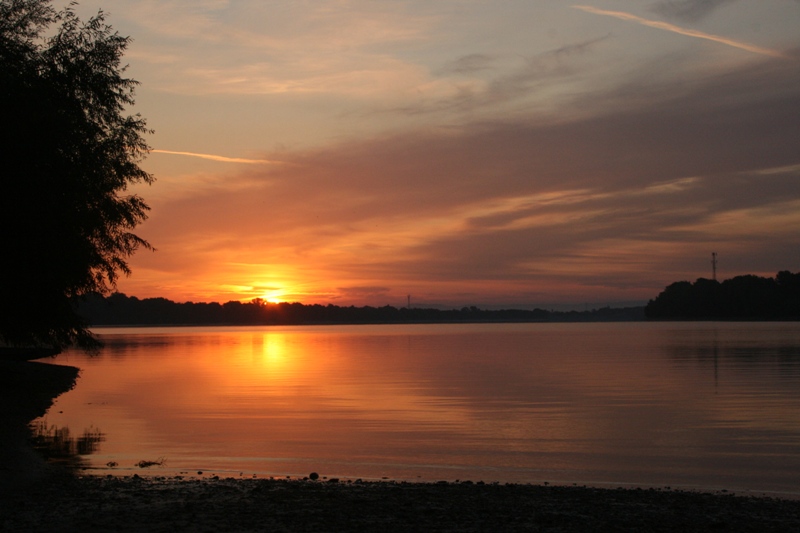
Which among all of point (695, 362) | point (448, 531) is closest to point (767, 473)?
point (448, 531)

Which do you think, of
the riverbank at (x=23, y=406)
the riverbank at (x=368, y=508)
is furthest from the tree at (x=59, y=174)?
the riverbank at (x=368, y=508)

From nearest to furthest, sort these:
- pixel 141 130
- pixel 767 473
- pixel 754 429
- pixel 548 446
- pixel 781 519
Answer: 1. pixel 781 519
2. pixel 767 473
3. pixel 548 446
4. pixel 754 429
5. pixel 141 130

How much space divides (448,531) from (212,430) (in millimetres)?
16728

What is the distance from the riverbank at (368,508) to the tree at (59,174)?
33.0 ft

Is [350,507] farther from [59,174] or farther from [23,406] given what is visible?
[23,406]

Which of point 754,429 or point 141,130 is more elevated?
point 141,130

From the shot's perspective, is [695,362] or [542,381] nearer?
[542,381]

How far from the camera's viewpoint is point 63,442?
23.2 m

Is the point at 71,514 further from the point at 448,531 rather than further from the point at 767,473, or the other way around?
the point at 767,473

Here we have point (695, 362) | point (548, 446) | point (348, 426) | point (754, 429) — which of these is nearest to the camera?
point (548, 446)

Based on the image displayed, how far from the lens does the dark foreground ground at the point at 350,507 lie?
12.0 m

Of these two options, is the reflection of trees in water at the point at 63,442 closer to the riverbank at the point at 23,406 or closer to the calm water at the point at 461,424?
the calm water at the point at 461,424

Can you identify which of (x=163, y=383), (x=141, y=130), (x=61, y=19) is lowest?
(x=163, y=383)

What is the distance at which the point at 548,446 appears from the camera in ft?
75.3
